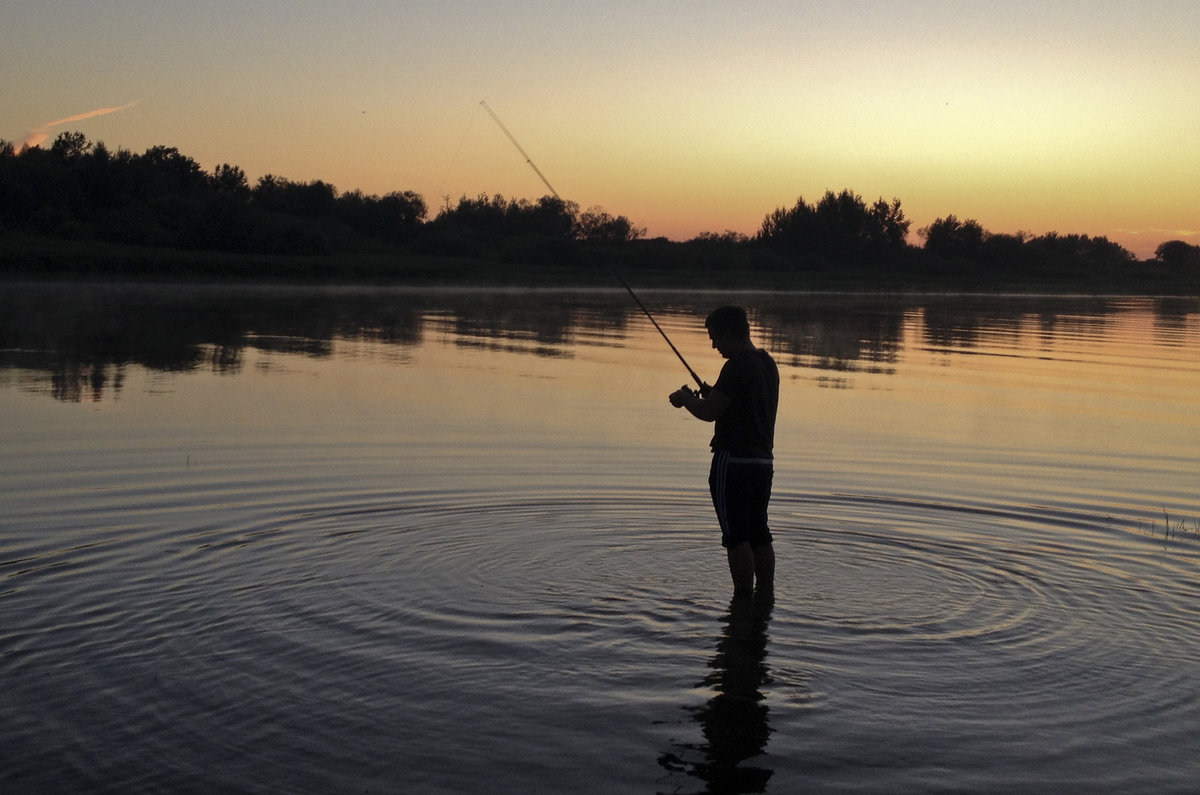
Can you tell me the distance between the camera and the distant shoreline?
2307 inches

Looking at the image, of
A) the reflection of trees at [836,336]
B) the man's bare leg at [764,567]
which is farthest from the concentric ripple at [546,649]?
the reflection of trees at [836,336]

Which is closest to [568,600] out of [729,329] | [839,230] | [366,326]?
[729,329]

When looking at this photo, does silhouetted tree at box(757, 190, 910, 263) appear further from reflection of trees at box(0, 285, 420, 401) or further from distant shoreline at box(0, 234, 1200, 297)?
reflection of trees at box(0, 285, 420, 401)

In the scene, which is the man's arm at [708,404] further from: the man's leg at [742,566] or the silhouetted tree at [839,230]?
the silhouetted tree at [839,230]

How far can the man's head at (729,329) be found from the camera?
6.82 meters

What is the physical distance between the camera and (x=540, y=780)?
15.2ft

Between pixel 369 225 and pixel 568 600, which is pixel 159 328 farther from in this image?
pixel 369 225

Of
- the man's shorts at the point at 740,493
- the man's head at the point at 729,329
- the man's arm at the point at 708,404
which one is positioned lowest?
the man's shorts at the point at 740,493

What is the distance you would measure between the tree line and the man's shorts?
40182 mm

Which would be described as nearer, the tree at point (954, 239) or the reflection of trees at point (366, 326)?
the reflection of trees at point (366, 326)

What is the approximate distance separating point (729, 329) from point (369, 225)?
280 feet

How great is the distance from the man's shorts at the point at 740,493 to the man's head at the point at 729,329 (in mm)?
645

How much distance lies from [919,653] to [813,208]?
12196cm

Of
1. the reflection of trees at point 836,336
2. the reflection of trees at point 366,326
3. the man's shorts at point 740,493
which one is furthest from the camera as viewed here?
the reflection of trees at point 836,336
